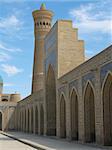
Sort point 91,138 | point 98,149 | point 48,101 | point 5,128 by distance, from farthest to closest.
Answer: point 5,128, point 48,101, point 91,138, point 98,149

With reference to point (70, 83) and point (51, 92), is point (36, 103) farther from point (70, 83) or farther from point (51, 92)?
point (70, 83)

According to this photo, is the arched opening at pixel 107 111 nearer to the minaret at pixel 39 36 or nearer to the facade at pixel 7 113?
the minaret at pixel 39 36

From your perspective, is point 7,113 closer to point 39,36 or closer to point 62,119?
point 39,36

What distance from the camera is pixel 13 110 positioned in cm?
4891

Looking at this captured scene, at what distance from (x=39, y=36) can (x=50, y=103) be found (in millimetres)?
17351

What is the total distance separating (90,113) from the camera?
695 inches

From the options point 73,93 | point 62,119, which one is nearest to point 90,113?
point 73,93

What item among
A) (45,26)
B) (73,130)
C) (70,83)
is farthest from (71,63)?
(45,26)

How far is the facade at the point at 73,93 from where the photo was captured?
14.8 metres

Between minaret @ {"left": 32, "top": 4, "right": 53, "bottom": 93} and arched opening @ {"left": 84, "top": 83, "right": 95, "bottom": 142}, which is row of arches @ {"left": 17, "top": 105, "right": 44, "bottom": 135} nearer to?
minaret @ {"left": 32, "top": 4, "right": 53, "bottom": 93}

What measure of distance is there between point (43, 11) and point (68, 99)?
79.4ft

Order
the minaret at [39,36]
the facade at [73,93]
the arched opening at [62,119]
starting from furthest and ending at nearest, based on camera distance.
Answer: the minaret at [39,36] → the arched opening at [62,119] → the facade at [73,93]

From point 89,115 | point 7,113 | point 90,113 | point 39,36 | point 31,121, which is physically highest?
point 39,36

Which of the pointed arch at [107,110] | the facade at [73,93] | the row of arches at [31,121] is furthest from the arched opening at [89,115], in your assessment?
the row of arches at [31,121]
